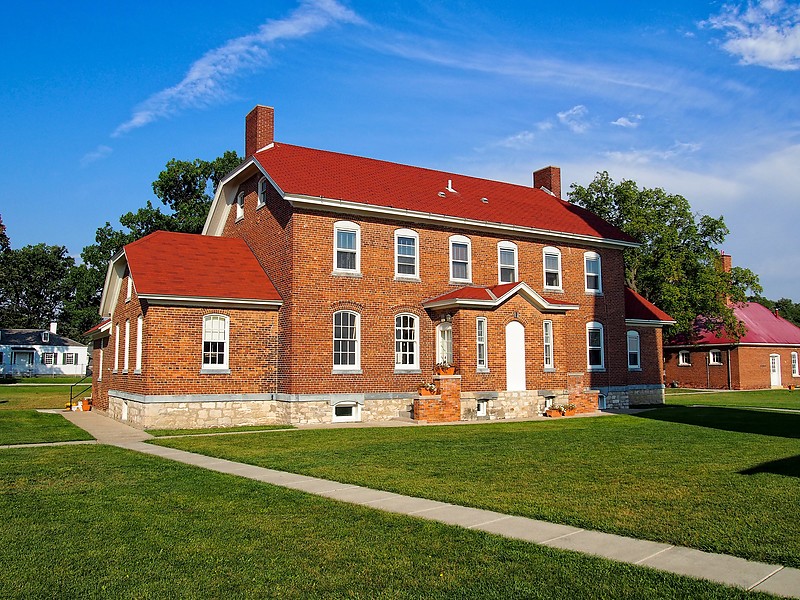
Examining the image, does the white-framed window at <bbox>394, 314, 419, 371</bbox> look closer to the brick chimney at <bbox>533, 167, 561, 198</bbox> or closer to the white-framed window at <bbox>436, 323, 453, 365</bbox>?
the white-framed window at <bbox>436, 323, 453, 365</bbox>

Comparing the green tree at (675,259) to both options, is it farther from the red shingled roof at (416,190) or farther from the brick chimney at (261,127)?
the brick chimney at (261,127)

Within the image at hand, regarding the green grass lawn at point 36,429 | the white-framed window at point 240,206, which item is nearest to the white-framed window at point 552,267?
the white-framed window at point 240,206

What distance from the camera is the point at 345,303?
2334cm

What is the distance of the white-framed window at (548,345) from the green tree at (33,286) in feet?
257

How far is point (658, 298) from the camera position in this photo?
4438cm

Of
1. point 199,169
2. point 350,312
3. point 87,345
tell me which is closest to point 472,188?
point 350,312

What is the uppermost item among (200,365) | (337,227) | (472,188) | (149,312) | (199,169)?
(199,169)

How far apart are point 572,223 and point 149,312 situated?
57.9 feet

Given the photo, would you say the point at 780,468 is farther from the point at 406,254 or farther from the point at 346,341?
the point at 406,254

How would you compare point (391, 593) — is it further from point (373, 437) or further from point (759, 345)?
point (759, 345)

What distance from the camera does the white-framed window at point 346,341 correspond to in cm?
2311

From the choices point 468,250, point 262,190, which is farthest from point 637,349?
point 262,190

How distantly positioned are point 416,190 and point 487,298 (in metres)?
5.51

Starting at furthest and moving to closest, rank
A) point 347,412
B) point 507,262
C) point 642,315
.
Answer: point 642,315
point 507,262
point 347,412
